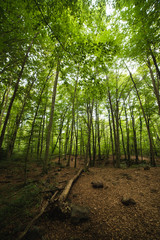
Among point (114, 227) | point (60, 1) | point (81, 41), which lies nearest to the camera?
point (114, 227)

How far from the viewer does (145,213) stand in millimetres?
3039

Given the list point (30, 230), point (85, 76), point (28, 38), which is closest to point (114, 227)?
point (30, 230)

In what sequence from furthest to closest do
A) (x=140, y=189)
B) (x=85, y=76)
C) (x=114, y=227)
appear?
1. (x=140, y=189)
2. (x=85, y=76)
3. (x=114, y=227)

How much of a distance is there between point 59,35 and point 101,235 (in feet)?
20.9

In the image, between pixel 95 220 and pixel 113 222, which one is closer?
pixel 113 222

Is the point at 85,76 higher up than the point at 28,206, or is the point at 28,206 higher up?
the point at 85,76

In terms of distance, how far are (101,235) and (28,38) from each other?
9814 mm

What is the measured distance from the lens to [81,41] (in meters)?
3.52

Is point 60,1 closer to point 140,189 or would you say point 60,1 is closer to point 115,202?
point 115,202

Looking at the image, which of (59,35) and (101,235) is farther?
(59,35)

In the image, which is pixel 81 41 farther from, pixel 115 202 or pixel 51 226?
pixel 115 202

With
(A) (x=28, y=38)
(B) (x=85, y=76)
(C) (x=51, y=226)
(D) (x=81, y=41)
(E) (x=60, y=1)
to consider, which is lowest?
(C) (x=51, y=226)

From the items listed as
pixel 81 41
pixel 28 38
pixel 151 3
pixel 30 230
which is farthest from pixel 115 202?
pixel 28 38

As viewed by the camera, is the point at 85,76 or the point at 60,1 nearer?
the point at 60,1
